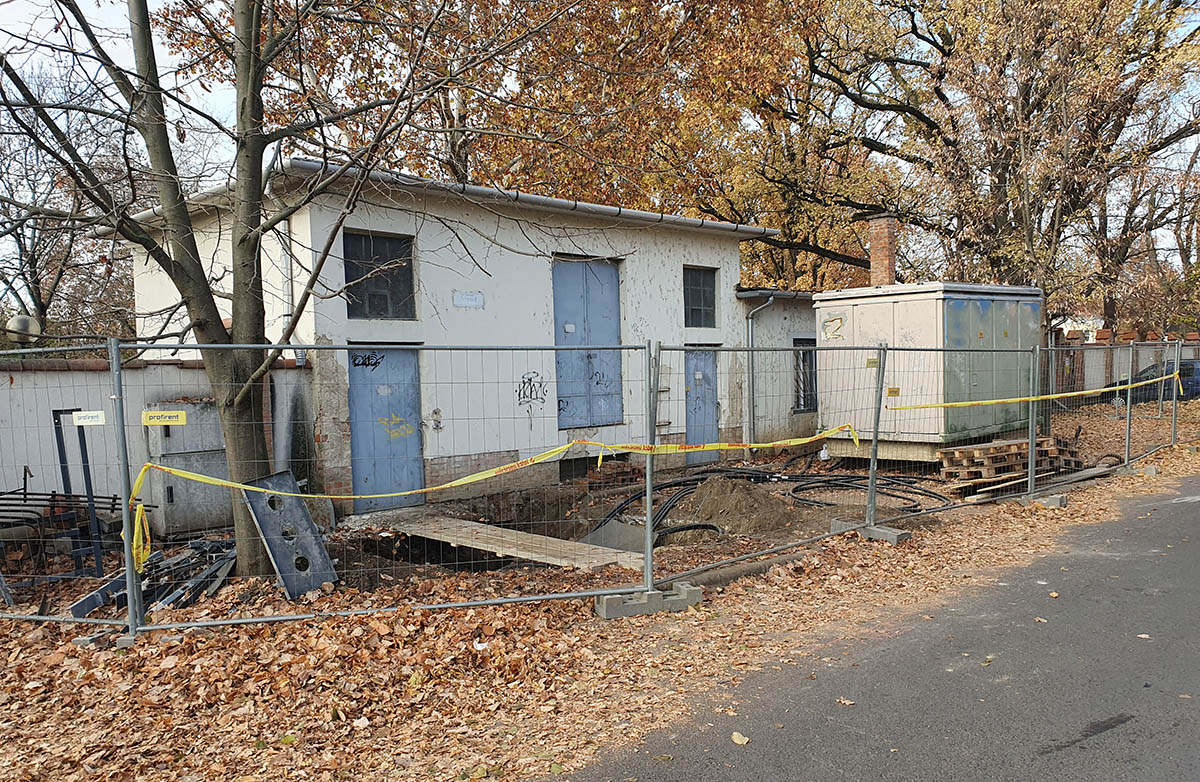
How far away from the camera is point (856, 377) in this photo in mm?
13719

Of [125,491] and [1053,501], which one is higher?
[125,491]

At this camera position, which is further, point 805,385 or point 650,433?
point 805,385

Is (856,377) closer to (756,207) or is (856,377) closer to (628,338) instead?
(628,338)

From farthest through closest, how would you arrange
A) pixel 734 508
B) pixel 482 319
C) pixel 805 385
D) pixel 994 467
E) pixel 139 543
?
pixel 805 385 < pixel 482 319 < pixel 994 467 < pixel 734 508 < pixel 139 543

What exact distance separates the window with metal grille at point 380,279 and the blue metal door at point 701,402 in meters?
6.08

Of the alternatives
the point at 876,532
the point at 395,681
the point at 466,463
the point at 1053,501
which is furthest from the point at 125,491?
the point at 1053,501

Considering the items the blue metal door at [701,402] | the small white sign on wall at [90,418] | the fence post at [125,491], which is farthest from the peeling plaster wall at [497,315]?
the fence post at [125,491]

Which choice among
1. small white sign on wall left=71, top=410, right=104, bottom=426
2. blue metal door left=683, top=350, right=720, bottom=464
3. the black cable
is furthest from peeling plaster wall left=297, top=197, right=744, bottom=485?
small white sign on wall left=71, top=410, right=104, bottom=426

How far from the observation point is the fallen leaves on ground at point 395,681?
400 centimetres

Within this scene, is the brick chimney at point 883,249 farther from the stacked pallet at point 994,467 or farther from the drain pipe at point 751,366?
the stacked pallet at point 994,467

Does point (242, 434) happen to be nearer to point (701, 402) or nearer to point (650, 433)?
point (650, 433)

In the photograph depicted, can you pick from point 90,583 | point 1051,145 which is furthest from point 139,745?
point 1051,145

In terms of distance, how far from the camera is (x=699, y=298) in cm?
1593

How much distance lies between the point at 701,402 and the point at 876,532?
7.70m
